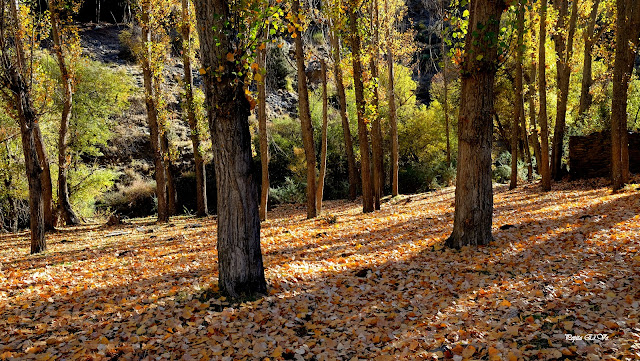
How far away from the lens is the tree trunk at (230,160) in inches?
163

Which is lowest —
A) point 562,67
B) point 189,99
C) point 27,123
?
point 27,123

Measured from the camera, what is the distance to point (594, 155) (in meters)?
14.0

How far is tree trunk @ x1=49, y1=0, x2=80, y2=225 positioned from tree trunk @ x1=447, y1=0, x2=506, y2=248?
45.4 feet

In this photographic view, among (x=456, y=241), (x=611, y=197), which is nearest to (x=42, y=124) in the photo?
(x=456, y=241)

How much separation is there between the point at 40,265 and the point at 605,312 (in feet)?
30.1

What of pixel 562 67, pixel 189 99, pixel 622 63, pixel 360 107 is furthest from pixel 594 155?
pixel 189 99

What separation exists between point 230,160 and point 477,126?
13.2 feet

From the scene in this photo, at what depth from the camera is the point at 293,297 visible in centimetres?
470

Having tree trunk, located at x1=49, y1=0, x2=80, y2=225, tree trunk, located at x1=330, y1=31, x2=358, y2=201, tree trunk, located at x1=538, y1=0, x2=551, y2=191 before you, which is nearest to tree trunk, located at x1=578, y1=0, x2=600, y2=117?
tree trunk, located at x1=538, y1=0, x2=551, y2=191

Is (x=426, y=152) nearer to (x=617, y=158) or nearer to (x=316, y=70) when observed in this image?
(x=316, y=70)

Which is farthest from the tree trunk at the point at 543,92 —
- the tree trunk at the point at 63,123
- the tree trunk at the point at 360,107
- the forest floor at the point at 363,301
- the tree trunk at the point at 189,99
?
the tree trunk at the point at 63,123

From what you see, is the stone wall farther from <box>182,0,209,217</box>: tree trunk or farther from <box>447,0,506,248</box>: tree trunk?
<box>182,0,209,217</box>: tree trunk

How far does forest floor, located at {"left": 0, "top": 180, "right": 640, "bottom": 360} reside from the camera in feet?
11.3

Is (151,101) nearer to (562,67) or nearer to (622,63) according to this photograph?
(622,63)
